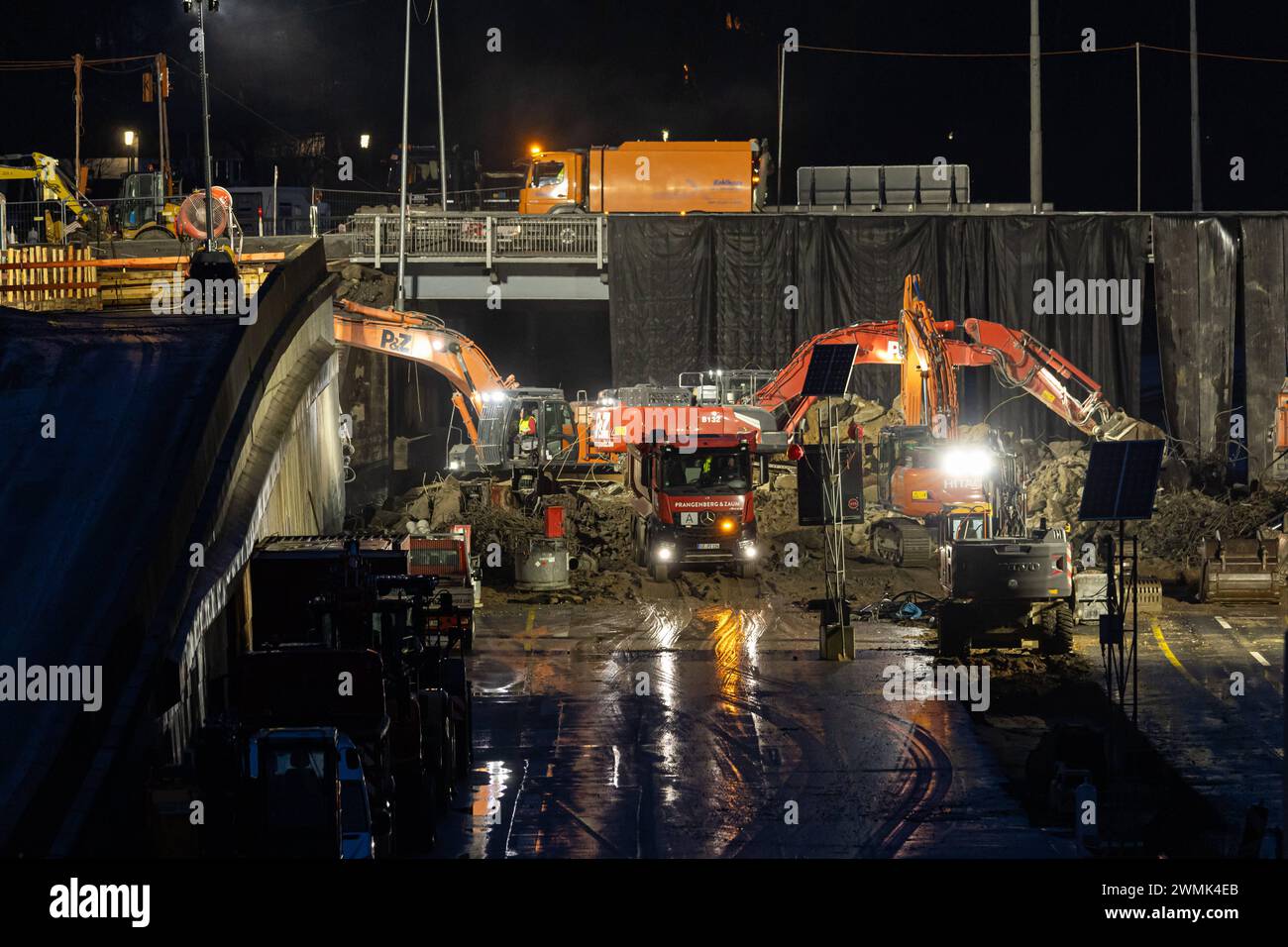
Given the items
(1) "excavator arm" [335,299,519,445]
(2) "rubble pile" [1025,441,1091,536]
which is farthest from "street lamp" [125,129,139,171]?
(2) "rubble pile" [1025,441,1091,536]

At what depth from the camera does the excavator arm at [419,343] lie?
3947cm

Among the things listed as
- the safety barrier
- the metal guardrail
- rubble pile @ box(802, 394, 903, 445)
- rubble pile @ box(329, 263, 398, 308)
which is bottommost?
rubble pile @ box(802, 394, 903, 445)

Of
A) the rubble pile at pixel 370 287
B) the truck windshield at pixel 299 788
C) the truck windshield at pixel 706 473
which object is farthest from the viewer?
the rubble pile at pixel 370 287

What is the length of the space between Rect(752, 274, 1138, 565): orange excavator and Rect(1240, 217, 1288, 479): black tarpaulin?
4634mm

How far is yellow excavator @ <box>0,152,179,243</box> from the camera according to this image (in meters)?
40.6

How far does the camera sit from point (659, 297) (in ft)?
146

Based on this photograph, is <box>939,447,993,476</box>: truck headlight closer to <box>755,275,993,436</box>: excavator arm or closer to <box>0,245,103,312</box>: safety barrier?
<box>755,275,993,436</box>: excavator arm

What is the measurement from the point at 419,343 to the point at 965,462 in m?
13.5

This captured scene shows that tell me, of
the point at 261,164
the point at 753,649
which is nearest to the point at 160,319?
the point at 753,649

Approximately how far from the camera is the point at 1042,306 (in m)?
44.3

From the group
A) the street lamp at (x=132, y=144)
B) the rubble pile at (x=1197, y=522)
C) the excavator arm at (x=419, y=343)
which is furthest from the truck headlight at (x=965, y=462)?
the street lamp at (x=132, y=144)

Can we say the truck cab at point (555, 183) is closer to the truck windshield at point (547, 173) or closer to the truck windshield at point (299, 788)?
the truck windshield at point (547, 173)

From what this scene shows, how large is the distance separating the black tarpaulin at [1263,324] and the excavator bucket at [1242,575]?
14447 mm

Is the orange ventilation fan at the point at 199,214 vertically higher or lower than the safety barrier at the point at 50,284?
higher
